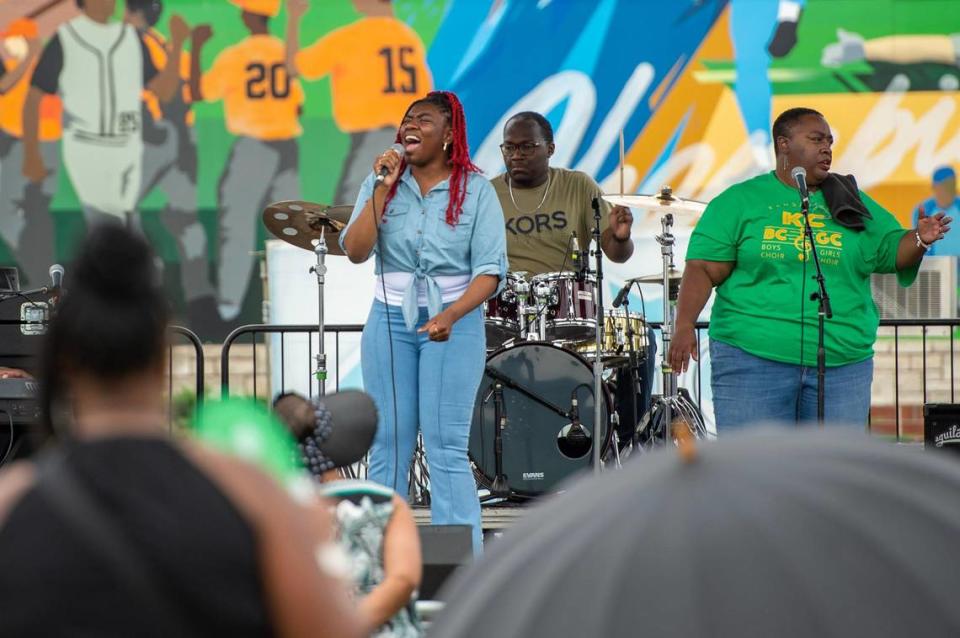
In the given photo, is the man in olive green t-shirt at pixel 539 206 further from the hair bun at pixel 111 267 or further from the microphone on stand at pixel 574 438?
the hair bun at pixel 111 267

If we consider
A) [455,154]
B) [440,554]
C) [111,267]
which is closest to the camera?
[111,267]

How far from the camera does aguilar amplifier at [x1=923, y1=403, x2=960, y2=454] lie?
7582mm

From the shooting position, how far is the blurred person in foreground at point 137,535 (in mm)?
1652

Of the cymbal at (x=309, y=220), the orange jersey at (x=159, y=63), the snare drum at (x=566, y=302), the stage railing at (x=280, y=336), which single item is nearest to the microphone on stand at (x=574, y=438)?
the snare drum at (x=566, y=302)

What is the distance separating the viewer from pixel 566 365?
796cm

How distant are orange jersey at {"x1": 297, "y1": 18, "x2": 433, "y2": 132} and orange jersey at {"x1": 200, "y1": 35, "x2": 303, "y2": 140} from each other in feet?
0.59

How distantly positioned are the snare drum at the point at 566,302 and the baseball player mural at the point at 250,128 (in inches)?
121

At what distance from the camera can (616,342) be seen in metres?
8.34

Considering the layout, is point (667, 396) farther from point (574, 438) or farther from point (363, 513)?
point (363, 513)

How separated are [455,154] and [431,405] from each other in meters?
1.02

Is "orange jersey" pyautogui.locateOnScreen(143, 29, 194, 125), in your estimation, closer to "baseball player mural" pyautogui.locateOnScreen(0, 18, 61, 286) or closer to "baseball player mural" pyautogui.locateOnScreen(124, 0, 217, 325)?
"baseball player mural" pyautogui.locateOnScreen(124, 0, 217, 325)

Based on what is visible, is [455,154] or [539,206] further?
[539,206]

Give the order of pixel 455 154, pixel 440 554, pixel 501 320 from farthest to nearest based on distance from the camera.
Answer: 1. pixel 501 320
2. pixel 455 154
3. pixel 440 554

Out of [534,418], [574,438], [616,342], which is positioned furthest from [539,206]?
[574,438]
